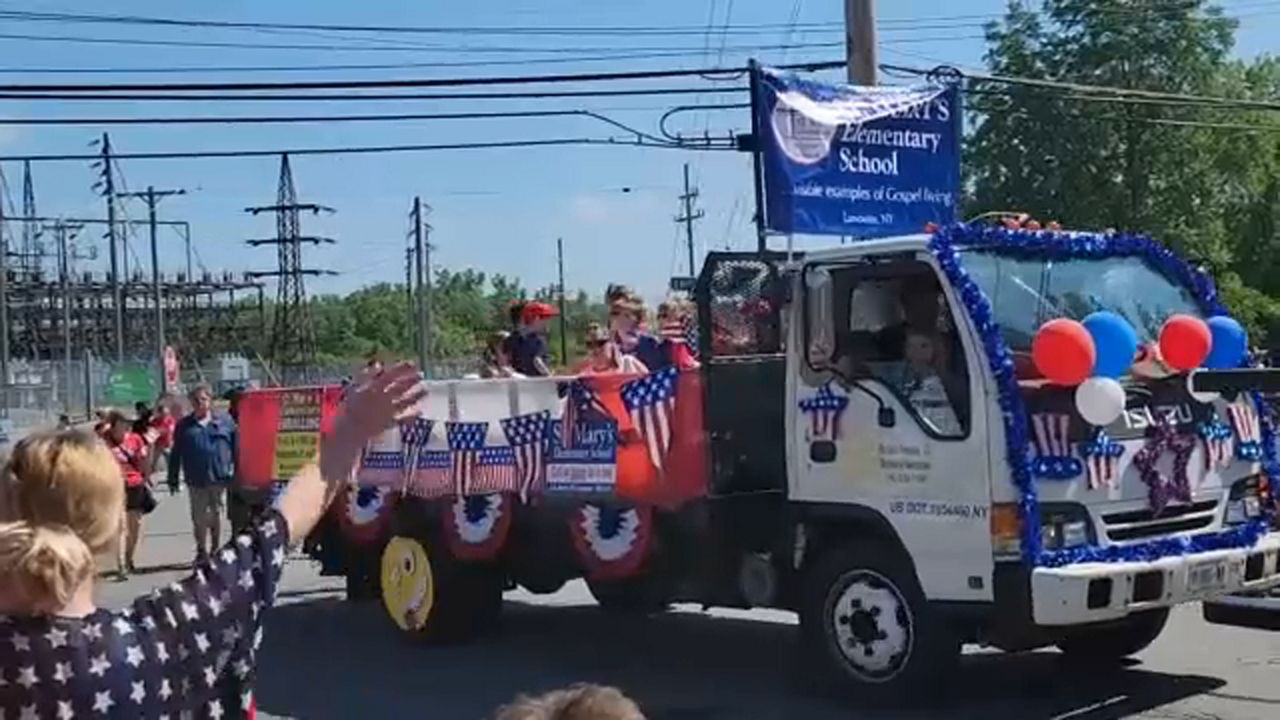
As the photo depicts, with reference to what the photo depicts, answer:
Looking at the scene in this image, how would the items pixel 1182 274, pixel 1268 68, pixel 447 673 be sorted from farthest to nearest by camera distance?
pixel 1268 68 → pixel 447 673 → pixel 1182 274

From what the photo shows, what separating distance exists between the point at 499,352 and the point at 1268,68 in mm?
55141

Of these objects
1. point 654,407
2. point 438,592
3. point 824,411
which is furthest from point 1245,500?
point 438,592

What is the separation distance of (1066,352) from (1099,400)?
0.28 m

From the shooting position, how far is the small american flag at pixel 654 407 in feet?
31.3

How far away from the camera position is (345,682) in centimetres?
1070

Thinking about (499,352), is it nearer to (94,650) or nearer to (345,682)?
(345,682)

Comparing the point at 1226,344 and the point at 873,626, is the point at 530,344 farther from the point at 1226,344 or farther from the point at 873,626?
the point at 1226,344

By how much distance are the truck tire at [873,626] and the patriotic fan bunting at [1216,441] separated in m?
1.58

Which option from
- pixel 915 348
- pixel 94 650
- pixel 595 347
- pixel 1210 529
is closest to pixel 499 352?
pixel 595 347

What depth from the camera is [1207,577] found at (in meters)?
Answer: 8.44

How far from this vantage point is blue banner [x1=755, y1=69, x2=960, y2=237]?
33.3 ft

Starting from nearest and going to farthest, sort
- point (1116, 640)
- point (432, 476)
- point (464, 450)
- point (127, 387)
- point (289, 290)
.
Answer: point (1116, 640), point (464, 450), point (432, 476), point (127, 387), point (289, 290)

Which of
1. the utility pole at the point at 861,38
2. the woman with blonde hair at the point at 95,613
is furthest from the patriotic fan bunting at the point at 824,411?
the utility pole at the point at 861,38

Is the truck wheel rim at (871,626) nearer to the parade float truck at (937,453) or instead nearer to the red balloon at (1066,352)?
the parade float truck at (937,453)
